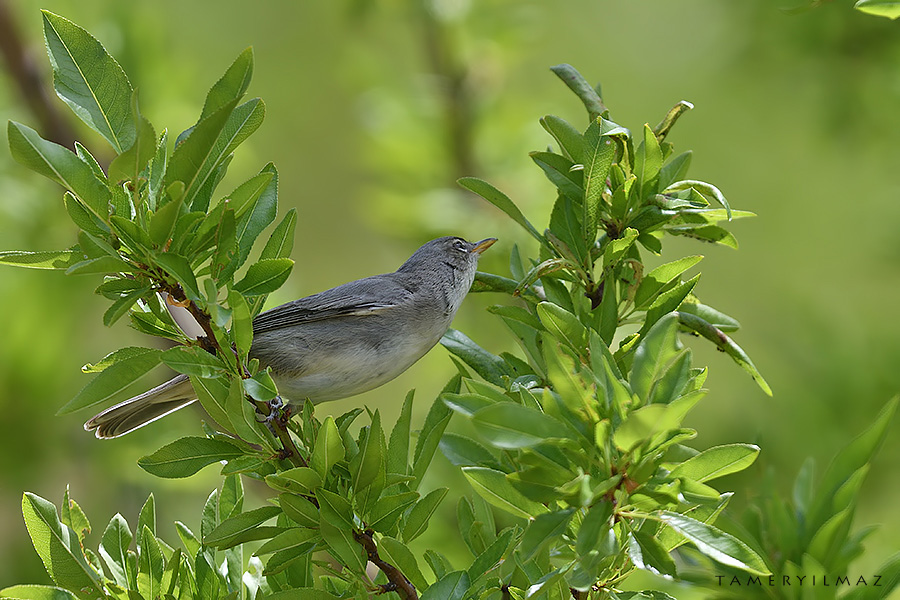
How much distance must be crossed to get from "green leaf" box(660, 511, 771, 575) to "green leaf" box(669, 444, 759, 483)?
0.20 feet

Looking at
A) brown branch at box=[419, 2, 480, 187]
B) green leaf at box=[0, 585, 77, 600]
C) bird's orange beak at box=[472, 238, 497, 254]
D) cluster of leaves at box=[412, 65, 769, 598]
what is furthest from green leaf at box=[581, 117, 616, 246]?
brown branch at box=[419, 2, 480, 187]

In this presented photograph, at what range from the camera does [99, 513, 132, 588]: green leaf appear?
1253 mm

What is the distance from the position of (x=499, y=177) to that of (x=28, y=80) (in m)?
1.76

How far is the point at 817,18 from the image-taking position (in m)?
2.84

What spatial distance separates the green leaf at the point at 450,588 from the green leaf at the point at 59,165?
0.66 metres

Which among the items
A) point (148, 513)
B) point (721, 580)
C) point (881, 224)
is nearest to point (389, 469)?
point (148, 513)

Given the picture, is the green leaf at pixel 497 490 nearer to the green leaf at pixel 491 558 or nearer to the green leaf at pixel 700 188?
the green leaf at pixel 491 558

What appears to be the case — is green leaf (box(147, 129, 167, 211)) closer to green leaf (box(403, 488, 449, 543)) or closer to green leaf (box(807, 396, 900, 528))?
green leaf (box(403, 488, 449, 543))

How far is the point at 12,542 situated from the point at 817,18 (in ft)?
10.8

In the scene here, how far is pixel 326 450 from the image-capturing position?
3.73ft

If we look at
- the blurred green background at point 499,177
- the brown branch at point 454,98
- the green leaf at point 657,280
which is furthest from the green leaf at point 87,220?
the brown branch at point 454,98

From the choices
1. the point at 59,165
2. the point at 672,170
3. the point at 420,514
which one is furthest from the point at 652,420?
the point at 59,165

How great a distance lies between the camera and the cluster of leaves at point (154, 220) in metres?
1.05

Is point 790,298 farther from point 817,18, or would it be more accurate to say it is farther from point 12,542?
point 12,542
